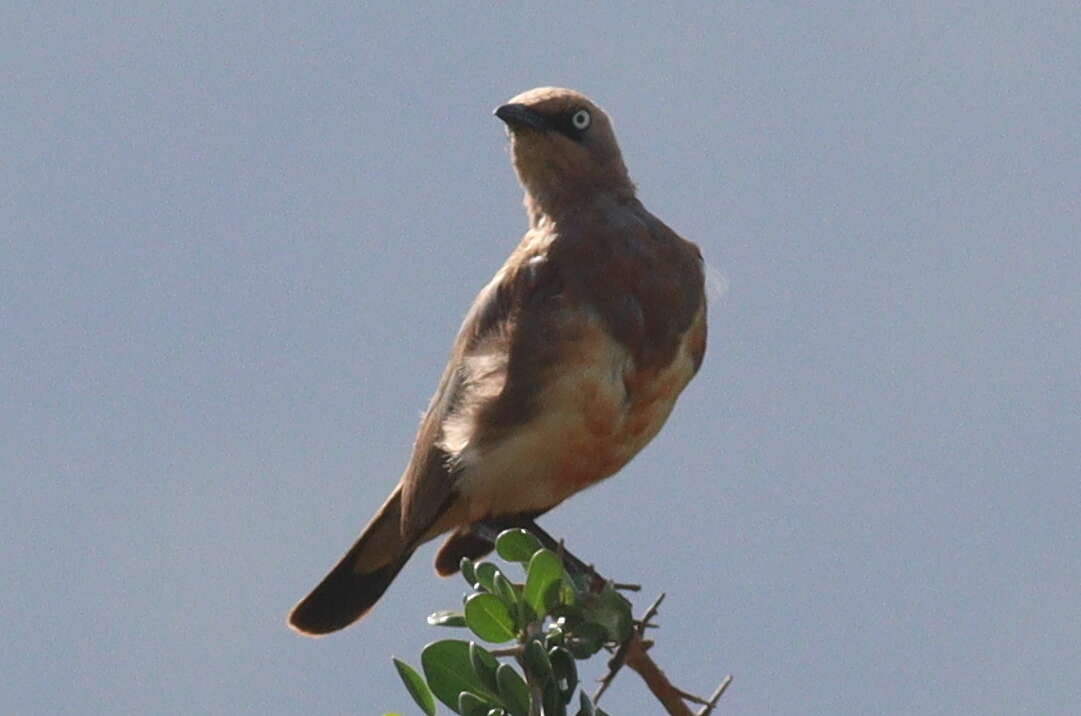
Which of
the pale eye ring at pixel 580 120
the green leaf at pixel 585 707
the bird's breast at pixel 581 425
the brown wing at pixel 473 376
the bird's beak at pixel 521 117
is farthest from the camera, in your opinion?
the pale eye ring at pixel 580 120

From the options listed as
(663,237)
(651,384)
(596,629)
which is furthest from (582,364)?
(596,629)

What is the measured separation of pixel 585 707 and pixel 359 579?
12.4 feet

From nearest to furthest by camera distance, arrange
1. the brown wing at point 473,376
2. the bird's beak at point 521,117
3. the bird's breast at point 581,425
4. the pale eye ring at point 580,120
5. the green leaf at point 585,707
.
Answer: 1. the green leaf at point 585,707
2. the bird's breast at point 581,425
3. the brown wing at point 473,376
4. the bird's beak at point 521,117
5. the pale eye ring at point 580,120

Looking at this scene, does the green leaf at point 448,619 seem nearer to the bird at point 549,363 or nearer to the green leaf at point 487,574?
the green leaf at point 487,574

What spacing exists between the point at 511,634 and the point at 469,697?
270mm

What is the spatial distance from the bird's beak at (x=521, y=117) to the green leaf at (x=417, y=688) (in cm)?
355

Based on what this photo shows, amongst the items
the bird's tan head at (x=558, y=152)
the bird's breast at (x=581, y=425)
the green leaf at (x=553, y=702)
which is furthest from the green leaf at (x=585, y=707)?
the bird's tan head at (x=558, y=152)

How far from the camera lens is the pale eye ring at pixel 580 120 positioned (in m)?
7.33

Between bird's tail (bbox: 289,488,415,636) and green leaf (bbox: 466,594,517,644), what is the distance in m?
3.25

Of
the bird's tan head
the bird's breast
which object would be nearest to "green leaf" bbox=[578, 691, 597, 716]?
the bird's breast

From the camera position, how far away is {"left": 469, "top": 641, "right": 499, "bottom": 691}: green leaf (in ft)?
12.5

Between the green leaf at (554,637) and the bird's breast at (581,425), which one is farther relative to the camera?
the bird's breast at (581,425)

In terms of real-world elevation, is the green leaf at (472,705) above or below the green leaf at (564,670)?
below

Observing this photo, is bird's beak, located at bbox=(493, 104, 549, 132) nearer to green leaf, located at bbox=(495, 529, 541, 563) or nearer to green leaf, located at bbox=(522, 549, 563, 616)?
green leaf, located at bbox=(495, 529, 541, 563)
